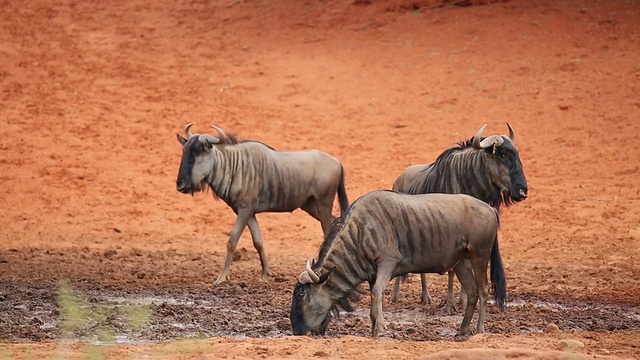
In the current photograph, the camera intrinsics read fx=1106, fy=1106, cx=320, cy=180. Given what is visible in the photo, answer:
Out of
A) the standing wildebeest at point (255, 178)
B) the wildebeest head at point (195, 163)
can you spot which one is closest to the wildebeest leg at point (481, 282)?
the standing wildebeest at point (255, 178)

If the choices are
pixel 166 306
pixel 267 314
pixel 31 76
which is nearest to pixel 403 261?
pixel 267 314

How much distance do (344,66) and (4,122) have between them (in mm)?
7299

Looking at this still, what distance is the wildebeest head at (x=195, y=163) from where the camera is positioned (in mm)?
13602

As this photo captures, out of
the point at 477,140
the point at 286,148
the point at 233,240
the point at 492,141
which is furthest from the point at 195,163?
the point at 286,148

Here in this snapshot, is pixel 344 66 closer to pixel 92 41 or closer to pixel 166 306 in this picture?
pixel 92 41

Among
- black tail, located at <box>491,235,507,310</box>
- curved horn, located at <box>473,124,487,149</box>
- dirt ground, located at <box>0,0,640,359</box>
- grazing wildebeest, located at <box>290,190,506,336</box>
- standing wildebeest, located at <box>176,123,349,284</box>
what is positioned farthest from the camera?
standing wildebeest, located at <box>176,123,349,284</box>

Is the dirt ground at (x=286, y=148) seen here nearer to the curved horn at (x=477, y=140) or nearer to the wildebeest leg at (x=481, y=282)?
the wildebeest leg at (x=481, y=282)

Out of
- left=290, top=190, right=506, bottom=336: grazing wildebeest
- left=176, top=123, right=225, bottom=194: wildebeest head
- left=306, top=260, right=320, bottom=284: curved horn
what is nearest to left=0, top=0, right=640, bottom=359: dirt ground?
left=290, top=190, right=506, bottom=336: grazing wildebeest

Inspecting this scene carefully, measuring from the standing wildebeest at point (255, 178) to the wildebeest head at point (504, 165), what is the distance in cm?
272

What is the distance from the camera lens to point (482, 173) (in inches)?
474

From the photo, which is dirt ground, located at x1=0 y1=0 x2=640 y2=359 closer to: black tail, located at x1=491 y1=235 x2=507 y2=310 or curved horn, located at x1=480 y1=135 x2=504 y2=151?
black tail, located at x1=491 y1=235 x2=507 y2=310

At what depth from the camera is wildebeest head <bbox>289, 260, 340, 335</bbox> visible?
32.6ft

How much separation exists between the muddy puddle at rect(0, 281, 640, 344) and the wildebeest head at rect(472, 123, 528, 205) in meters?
1.28

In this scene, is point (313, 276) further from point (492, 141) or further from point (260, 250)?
point (260, 250)
